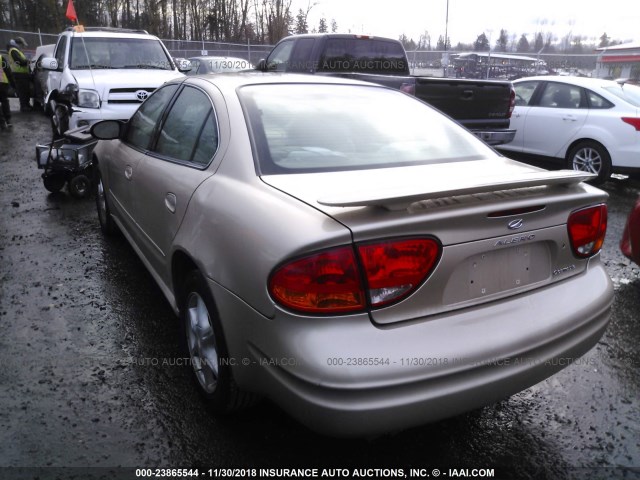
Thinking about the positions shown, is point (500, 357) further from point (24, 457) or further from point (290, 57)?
point (290, 57)

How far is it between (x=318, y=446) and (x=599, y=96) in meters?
7.49

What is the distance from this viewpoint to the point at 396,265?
1.86 meters

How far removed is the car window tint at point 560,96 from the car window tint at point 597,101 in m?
0.19

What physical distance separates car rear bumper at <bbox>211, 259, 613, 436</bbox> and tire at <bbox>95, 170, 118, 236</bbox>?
3.17 m

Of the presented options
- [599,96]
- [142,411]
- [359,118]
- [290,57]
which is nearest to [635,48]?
[599,96]

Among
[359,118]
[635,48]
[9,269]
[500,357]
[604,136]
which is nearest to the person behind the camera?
[500,357]

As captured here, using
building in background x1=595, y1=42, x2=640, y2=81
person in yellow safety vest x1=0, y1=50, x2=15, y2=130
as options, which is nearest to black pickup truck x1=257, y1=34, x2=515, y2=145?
person in yellow safety vest x1=0, y1=50, x2=15, y2=130

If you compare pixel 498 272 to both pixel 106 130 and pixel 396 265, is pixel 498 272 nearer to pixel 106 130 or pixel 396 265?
pixel 396 265

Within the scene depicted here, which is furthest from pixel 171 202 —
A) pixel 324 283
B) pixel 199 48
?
pixel 199 48

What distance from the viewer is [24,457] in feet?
7.50

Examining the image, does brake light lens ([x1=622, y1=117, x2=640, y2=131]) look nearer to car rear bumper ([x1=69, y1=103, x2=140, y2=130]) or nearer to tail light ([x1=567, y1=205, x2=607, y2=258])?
tail light ([x1=567, y1=205, x2=607, y2=258])

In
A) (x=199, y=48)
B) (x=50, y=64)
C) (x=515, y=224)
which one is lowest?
(x=515, y=224)

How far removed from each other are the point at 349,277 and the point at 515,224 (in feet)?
2.43

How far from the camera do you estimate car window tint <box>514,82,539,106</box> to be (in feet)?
28.5
